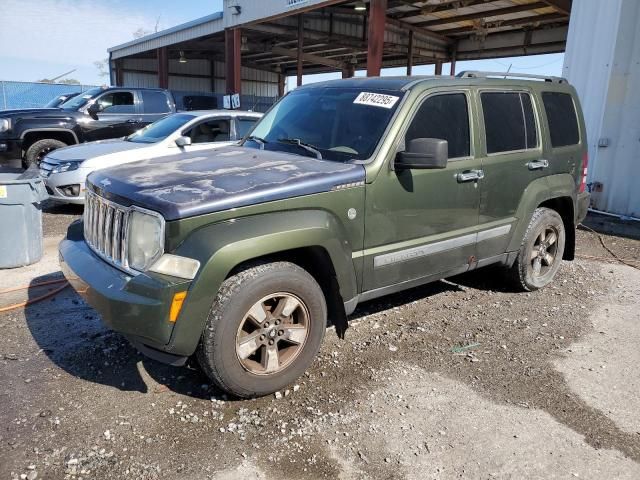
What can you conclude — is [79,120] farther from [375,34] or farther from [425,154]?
[425,154]

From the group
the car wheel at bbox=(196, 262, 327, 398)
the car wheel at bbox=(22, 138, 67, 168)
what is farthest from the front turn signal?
the car wheel at bbox=(22, 138, 67, 168)

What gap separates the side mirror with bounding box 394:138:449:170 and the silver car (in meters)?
3.97

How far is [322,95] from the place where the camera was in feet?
13.3

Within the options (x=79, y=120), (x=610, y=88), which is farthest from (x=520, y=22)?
(x=79, y=120)

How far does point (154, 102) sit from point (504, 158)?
28.8 ft

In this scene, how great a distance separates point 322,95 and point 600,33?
21.3 ft

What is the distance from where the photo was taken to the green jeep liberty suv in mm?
2658

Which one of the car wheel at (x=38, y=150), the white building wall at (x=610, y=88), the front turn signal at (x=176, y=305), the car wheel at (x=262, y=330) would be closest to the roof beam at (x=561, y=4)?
the white building wall at (x=610, y=88)

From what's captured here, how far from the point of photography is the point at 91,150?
25.1ft

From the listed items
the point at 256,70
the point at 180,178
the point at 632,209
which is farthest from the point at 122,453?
the point at 256,70

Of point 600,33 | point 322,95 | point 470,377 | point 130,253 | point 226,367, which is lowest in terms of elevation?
point 470,377

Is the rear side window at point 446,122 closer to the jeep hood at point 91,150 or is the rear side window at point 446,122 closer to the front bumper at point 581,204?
the front bumper at point 581,204

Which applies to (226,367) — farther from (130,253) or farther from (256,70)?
(256,70)

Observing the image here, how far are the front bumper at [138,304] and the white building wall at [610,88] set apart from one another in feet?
26.7
